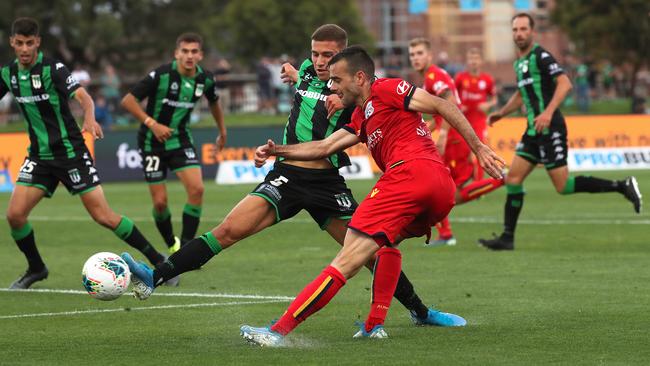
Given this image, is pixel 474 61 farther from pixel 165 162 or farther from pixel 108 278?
pixel 108 278

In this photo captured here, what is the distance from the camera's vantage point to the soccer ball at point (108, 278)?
9000 millimetres

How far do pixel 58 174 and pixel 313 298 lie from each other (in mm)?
4519

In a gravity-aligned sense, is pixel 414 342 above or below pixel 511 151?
above

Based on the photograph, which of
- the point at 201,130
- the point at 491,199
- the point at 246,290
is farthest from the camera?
the point at 201,130

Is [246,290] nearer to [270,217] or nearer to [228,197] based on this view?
[270,217]

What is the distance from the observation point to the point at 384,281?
8945mm

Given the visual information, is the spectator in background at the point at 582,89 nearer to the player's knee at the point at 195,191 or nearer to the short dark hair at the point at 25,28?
the player's knee at the point at 195,191

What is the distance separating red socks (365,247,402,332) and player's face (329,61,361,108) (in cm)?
105

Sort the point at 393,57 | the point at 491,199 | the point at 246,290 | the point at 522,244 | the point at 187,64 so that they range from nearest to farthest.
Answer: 1. the point at 246,290
2. the point at 187,64
3. the point at 522,244
4. the point at 491,199
5. the point at 393,57

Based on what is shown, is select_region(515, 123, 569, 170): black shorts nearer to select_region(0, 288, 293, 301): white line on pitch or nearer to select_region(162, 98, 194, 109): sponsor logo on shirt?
select_region(162, 98, 194, 109): sponsor logo on shirt

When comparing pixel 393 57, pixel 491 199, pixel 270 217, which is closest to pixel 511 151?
pixel 491 199

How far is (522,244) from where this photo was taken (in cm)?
1538

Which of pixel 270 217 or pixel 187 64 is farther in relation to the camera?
pixel 187 64

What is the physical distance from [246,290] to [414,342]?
11.1 feet
